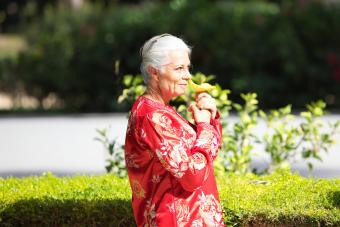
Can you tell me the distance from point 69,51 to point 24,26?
10.9 ft

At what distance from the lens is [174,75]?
11.8 ft

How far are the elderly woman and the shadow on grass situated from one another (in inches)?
51.1

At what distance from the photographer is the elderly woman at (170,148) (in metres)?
3.49

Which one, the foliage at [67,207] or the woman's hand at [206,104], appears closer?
the woman's hand at [206,104]

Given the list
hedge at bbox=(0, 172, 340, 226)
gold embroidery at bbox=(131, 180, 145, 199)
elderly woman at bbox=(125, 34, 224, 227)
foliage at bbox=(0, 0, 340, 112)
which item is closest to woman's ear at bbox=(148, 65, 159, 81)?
elderly woman at bbox=(125, 34, 224, 227)

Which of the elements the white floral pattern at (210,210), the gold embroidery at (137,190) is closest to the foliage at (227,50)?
the gold embroidery at (137,190)

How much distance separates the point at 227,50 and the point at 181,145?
12.3 meters

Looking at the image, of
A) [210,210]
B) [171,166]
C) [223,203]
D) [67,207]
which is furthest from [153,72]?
[67,207]

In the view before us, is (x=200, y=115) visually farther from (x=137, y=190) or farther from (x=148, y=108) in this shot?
(x=137, y=190)

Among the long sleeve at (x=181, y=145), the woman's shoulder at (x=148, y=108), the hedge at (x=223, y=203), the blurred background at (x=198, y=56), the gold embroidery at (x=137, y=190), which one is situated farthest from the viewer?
the blurred background at (x=198, y=56)

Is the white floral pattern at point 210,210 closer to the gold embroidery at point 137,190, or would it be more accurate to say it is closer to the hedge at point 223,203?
the gold embroidery at point 137,190

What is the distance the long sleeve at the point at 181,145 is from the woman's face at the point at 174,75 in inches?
4.0

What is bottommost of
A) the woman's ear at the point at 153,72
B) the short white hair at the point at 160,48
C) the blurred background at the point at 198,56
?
the blurred background at the point at 198,56

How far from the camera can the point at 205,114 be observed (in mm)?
3627
